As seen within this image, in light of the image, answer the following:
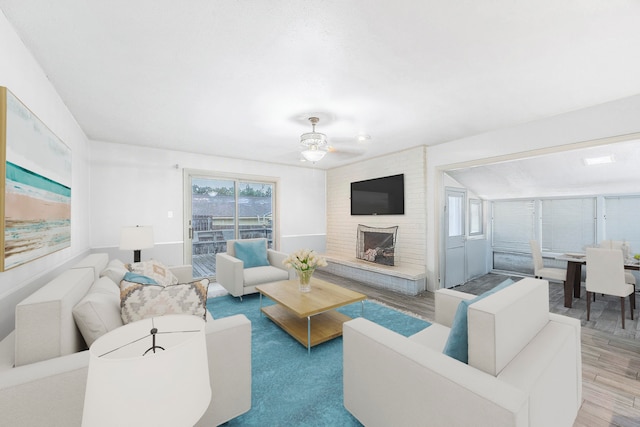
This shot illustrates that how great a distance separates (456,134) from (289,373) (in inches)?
148

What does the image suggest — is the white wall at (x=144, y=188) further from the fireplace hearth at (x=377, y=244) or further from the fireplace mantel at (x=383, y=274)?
the fireplace mantel at (x=383, y=274)

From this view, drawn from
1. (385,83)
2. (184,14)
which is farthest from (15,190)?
(385,83)

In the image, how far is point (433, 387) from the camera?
44.4 inches

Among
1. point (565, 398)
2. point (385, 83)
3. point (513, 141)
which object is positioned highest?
point (385, 83)

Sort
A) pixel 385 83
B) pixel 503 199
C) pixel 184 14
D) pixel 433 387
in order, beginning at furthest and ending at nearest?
pixel 503 199
pixel 385 83
pixel 184 14
pixel 433 387

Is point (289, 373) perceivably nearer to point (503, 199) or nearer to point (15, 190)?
point (15, 190)

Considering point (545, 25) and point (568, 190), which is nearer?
point (545, 25)

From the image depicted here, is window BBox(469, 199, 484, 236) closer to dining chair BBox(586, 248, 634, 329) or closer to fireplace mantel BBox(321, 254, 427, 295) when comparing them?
fireplace mantel BBox(321, 254, 427, 295)

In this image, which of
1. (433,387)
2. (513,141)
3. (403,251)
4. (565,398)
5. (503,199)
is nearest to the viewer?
(433,387)

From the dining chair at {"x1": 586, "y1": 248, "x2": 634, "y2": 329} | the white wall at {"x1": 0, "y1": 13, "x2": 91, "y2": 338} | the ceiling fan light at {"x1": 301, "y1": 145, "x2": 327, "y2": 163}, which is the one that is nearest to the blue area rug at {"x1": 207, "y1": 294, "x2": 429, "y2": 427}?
the white wall at {"x1": 0, "y1": 13, "x2": 91, "y2": 338}

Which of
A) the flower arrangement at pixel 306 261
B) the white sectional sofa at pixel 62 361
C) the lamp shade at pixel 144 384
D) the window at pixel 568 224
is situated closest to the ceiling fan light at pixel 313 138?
the flower arrangement at pixel 306 261

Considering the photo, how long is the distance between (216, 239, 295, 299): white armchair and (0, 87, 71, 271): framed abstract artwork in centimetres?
190

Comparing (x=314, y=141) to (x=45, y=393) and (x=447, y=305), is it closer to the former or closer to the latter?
(x=447, y=305)

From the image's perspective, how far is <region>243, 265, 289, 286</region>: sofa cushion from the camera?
3.80 m
